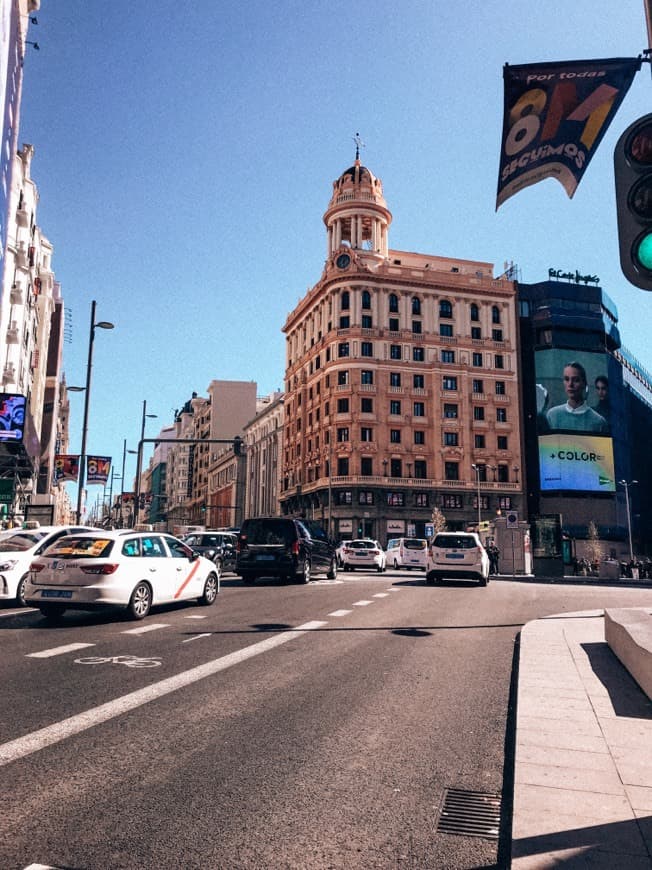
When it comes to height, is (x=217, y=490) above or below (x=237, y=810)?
above

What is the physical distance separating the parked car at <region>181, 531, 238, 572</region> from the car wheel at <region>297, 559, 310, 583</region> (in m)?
5.00

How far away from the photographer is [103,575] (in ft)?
35.2

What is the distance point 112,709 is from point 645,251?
4.81 metres

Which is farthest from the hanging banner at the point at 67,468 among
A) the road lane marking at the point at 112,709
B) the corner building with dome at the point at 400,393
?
the road lane marking at the point at 112,709

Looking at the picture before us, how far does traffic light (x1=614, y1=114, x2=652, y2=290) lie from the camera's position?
3.84 m

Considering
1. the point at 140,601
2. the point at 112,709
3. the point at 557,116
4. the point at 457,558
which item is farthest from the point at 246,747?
the point at 457,558

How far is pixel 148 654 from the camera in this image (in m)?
7.89

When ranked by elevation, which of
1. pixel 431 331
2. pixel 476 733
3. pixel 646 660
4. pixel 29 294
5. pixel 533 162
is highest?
pixel 431 331

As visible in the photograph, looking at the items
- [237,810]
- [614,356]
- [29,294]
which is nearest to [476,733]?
→ [237,810]

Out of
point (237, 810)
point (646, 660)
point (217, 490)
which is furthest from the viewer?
point (217, 490)

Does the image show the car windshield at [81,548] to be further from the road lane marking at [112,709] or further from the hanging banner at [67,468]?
the hanging banner at [67,468]

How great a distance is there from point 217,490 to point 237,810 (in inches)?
4798

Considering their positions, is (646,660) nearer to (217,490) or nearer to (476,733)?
(476,733)

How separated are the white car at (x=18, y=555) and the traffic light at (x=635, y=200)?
37.5ft
